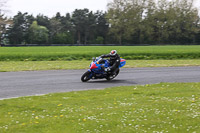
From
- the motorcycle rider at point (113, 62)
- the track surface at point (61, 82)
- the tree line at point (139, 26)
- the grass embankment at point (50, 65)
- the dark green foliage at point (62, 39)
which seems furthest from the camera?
the dark green foliage at point (62, 39)

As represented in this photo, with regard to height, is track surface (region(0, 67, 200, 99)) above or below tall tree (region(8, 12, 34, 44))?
below

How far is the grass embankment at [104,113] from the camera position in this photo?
7039 millimetres

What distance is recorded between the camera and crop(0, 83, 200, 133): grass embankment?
277 inches

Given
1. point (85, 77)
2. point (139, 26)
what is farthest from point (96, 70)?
point (139, 26)

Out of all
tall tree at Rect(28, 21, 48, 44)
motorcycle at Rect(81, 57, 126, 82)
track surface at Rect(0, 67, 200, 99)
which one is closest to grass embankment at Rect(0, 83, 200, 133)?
track surface at Rect(0, 67, 200, 99)

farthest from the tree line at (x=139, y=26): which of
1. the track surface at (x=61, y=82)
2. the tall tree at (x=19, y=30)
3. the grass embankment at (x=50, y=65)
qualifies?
the track surface at (x=61, y=82)

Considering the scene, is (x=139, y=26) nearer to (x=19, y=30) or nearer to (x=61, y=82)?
(x=19, y=30)

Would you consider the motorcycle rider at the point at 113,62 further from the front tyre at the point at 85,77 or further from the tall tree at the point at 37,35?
the tall tree at the point at 37,35

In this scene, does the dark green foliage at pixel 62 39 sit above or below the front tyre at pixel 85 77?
above

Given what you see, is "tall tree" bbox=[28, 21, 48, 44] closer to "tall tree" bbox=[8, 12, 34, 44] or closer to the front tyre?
"tall tree" bbox=[8, 12, 34, 44]

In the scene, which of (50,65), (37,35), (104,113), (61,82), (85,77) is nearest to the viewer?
(104,113)

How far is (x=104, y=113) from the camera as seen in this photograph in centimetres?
838

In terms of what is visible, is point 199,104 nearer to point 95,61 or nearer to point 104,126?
point 104,126

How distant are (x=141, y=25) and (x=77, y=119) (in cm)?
7817
